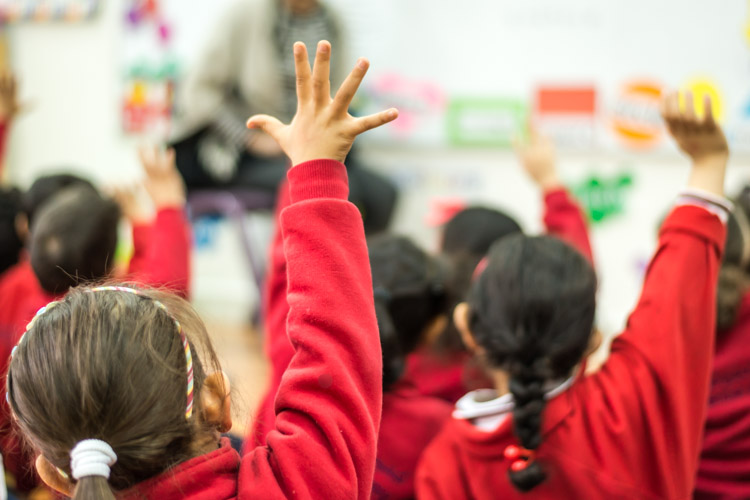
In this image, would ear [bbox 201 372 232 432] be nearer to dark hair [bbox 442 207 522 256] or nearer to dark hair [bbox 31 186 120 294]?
dark hair [bbox 31 186 120 294]

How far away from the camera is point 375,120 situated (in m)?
0.66

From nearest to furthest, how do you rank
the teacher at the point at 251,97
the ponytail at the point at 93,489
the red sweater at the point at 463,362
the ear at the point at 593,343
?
the ponytail at the point at 93,489 → the ear at the point at 593,343 → the red sweater at the point at 463,362 → the teacher at the point at 251,97

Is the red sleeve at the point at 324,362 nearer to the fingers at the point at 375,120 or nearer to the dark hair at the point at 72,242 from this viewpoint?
the fingers at the point at 375,120

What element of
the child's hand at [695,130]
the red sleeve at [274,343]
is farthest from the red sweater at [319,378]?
the child's hand at [695,130]

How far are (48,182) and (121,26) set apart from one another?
1.68m

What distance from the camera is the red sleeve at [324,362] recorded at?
64 cm

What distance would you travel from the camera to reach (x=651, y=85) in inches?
99.7

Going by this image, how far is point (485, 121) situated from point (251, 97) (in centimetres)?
82

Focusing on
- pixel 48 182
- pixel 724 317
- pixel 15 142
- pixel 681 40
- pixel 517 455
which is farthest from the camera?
pixel 15 142

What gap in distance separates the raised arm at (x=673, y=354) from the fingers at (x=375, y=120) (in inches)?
17.3

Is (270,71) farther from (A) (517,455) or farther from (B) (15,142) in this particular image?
(A) (517,455)

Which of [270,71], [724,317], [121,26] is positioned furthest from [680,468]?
[121,26]

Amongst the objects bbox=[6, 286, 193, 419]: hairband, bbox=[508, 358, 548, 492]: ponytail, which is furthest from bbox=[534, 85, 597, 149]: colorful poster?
bbox=[6, 286, 193, 419]: hairband

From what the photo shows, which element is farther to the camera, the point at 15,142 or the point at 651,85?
the point at 15,142
